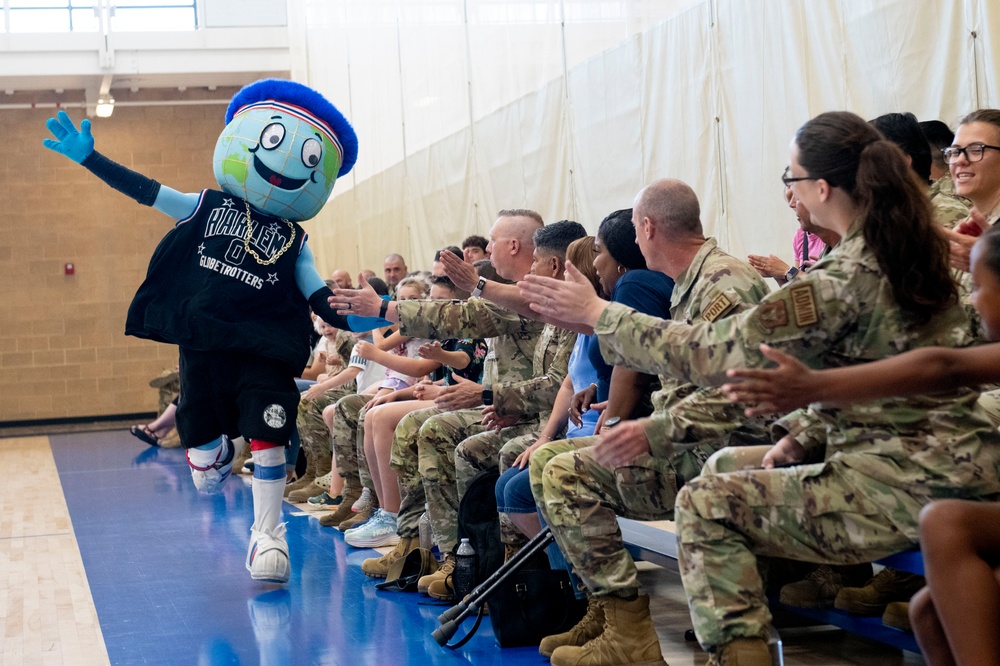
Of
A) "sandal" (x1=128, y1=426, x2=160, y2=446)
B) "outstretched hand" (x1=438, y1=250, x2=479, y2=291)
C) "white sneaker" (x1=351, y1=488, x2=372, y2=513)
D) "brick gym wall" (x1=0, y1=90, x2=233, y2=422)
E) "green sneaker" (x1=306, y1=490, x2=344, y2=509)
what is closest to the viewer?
"outstretched hand" (x1=438, y1=250, x2=479, y2=291)

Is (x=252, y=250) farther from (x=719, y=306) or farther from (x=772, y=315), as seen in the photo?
(x=772, y=315)

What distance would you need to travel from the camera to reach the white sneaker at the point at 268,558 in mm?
4367

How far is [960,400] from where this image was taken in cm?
218

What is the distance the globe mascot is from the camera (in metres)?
4.33

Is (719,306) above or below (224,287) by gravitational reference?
below

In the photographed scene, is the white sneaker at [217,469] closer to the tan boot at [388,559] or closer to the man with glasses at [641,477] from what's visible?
the tan boot at [388,559]

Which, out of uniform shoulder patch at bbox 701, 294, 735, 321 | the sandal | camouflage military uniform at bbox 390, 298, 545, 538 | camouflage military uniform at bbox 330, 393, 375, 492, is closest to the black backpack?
camouflage military uniform at bbox 390, 298, 545, 538

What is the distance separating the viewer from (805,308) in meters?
2.22

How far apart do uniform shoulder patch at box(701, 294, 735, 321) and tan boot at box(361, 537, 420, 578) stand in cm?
207

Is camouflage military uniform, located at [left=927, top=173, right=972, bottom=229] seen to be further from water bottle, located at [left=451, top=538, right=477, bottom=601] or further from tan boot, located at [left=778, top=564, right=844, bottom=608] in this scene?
water bottle, located at [left=451, top=538, right=477, bottom=601]

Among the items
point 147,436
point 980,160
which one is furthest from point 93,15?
point 980,160

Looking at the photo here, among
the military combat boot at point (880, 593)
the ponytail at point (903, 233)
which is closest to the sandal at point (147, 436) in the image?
the military combat boot at point (880, 593)

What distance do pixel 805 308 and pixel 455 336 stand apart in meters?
2.09

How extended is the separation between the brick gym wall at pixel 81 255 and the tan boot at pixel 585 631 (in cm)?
1143
